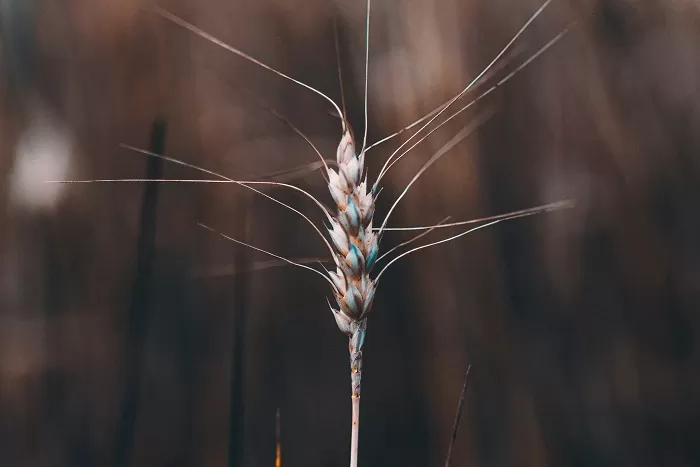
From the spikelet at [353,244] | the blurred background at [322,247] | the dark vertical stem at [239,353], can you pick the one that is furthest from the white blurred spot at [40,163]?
the spikelet at [353,244]

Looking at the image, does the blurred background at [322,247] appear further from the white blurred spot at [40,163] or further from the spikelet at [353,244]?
the spikelet at [353,244]

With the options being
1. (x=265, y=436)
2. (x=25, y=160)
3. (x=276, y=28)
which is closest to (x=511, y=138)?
(x=276, y=28)

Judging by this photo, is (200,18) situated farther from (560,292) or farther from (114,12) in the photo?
(560,292)

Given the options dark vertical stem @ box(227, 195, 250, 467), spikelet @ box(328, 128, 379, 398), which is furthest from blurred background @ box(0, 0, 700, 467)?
spikelet @ box(328, 128, 379, 398)

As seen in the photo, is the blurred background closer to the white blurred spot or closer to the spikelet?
the white blurred spot

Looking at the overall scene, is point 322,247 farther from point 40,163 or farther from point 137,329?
point 40,163

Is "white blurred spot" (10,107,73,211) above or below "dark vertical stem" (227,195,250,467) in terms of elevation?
above
